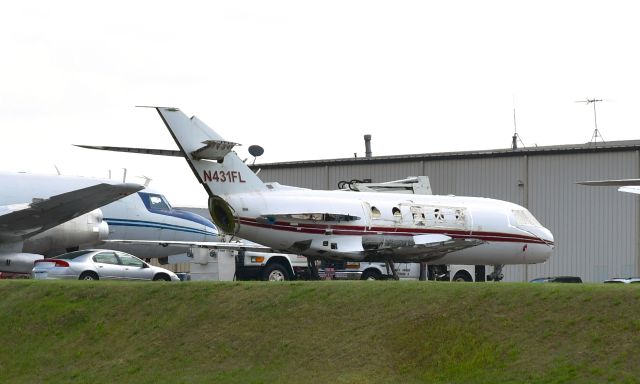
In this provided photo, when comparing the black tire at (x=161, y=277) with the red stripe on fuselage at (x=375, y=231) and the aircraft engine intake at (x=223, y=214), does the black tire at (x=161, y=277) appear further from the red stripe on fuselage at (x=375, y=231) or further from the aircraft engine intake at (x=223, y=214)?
the red stripe on fuselage at (x=375, y=231)

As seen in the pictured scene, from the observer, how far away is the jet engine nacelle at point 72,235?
35.8m

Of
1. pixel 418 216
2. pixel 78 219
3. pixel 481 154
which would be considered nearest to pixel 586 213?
pixel 481 154

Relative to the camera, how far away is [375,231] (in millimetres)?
31375

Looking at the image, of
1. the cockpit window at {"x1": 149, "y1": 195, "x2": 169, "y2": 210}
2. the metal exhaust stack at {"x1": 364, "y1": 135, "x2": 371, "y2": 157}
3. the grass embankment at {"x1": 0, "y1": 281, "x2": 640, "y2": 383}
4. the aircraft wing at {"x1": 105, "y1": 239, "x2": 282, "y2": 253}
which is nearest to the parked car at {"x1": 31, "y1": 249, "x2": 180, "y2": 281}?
the aircraft wing at {"x1": 105, "y1": 239, "x2": 282, "y2": 253}

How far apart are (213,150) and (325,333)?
10926 mm

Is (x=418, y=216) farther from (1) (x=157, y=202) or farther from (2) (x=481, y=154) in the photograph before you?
(2) (x=481, y=154)

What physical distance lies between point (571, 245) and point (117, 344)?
29811 mm

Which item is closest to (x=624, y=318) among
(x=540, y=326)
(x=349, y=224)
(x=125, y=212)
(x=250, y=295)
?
(x=540, y=326)

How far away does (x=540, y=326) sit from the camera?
1766 cm

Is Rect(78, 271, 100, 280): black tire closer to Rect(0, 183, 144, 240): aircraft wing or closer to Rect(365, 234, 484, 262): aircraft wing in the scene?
Rect(0, 183, 144, 240): aircraft wing

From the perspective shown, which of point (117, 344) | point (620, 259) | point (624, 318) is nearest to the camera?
point (624, 318)

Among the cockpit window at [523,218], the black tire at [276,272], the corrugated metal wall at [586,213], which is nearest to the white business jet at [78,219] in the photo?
the black tire at [276,272]

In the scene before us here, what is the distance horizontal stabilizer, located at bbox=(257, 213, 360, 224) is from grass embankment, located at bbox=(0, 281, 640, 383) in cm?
647

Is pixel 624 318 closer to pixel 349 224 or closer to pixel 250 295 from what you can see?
pixel 250 295
